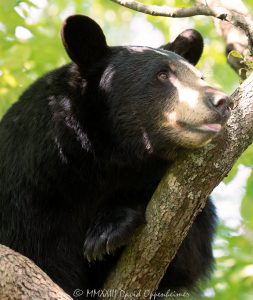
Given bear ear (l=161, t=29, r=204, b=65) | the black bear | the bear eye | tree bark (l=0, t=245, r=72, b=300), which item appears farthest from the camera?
bear ear (l=161, t=29, r=204, b=65)

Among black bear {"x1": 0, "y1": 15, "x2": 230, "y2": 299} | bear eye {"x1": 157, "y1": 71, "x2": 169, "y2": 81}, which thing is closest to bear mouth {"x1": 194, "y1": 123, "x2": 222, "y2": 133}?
black bear {"x1": 0, "y1": 15, "x2": 230, "y2": 299}

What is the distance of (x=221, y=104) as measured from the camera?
445 cm

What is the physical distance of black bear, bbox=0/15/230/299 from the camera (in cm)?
512

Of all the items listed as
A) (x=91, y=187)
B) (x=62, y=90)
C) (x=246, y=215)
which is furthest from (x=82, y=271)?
(x=246, y=215)

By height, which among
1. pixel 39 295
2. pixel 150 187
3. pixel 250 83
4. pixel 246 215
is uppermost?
pixel 250 83

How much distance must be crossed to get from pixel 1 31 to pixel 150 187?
3.81m

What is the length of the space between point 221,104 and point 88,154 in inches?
51.1

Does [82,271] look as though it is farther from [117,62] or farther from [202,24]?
[202,24]

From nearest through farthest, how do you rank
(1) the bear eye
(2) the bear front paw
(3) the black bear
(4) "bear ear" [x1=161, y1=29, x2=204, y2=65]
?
(2) the bear front paw → (3) the black bear → (1) the bear eye → (4) "bear ear" [x1=161, y1=29, x2=204, y2=65]

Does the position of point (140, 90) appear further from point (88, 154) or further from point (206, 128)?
point (206, 128)

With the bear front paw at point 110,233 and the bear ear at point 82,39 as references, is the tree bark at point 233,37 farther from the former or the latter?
the bear front paw at point 110,233

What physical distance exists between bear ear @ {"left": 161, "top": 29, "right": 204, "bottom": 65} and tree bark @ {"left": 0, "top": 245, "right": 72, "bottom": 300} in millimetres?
2805

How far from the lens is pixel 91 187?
5.31 metres

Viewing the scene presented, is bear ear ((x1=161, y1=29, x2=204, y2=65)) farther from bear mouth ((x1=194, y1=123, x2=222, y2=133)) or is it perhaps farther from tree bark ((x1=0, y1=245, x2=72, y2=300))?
tree bark ((x1=0, y1=245, x2=72, y2=300))
